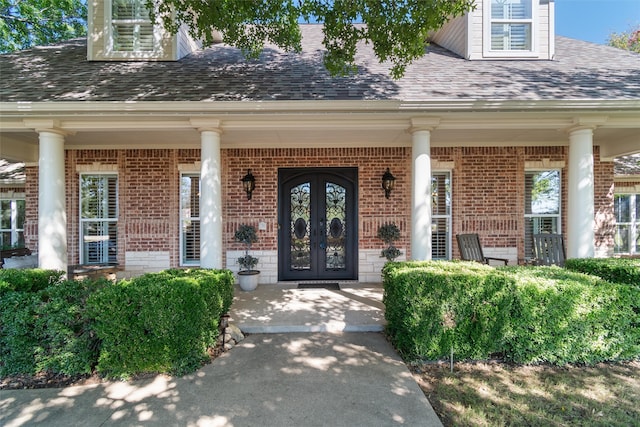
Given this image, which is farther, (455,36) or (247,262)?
(455,36)

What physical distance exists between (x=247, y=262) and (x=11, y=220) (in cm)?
649

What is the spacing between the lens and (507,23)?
255 inches

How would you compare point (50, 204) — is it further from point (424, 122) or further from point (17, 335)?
point (424, 122)

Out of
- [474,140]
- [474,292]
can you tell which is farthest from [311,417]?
[474,140]

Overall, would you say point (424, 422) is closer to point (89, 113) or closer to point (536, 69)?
point (89, 113)

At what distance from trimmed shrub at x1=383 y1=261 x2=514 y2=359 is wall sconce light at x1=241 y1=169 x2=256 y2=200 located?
4.20 m

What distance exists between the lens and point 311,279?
6.81m

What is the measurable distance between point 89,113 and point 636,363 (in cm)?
754

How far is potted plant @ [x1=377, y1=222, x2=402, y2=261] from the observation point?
6219 mm

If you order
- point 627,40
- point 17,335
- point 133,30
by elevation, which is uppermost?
point 627,40

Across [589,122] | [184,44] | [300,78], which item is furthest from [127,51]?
[589,122]

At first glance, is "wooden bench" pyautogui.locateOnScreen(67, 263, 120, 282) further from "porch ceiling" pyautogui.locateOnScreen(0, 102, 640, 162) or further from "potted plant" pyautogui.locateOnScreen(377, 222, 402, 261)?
"potted plant" pyautogui.locateOnScreen(377, 222, 402, 261)

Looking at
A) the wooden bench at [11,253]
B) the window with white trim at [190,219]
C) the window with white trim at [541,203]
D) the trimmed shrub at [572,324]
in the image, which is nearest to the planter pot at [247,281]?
the window with white trim at [190,219]

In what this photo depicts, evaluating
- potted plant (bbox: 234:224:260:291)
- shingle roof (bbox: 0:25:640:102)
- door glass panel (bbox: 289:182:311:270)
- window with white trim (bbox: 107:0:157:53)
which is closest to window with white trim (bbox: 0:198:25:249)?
shingle roof (bbox: 0:25:640:102)
